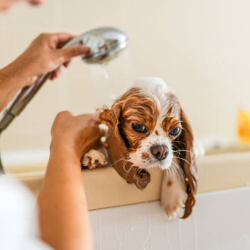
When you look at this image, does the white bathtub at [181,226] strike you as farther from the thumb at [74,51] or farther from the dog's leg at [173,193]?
the thumb at [74,51]

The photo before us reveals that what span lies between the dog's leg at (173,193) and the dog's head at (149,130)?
0.05 ft

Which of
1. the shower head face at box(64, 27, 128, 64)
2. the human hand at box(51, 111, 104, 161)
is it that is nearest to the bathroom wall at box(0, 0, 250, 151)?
the shower head face at box(64, 27, 128, 64)

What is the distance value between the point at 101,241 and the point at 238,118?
1.06 m

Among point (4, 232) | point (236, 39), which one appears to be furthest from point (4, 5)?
point (236, 39)

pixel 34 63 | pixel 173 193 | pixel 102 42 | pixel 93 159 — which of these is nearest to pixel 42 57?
pixel 34 63

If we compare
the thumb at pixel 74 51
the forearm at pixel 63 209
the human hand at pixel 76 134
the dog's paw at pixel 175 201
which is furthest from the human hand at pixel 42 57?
the dog's paw at pixel 175 201

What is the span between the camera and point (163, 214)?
1.68 ft

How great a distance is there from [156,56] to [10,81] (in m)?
0.70

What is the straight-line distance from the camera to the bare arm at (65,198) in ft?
1.11

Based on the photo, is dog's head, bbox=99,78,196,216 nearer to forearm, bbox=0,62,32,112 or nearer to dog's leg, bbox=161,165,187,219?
dog's leg, bbox=161,165,187,219

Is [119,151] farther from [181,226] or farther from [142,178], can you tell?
[181,226]

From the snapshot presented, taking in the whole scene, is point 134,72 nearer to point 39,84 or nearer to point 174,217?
point 39,84

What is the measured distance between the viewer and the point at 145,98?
44 cm

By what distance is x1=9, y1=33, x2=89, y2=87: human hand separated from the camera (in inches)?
22.0
